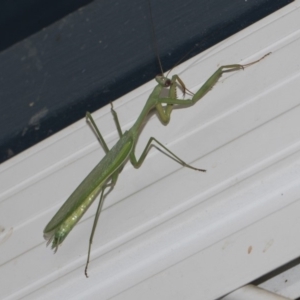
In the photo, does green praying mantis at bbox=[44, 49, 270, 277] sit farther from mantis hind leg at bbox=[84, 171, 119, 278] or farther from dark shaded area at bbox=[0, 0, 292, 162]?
dark shaded area at bbox=[0, 0, 292, 162]

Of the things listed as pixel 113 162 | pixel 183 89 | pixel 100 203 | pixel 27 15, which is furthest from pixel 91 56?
pixel 100 203

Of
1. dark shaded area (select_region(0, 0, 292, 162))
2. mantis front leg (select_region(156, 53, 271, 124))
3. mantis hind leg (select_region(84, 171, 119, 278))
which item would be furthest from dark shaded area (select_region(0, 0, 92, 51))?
mantis hind leg (select_region(84, 171, 119, 278))

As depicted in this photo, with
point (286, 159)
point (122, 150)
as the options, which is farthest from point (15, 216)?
point (286, 159)

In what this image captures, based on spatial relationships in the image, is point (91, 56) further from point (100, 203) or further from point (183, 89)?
point (100, 203)

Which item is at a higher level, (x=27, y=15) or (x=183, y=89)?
(x=27, y=15)

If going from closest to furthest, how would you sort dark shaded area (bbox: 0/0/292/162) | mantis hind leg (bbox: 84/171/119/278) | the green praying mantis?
1. mantis hind leg (bbox: 84/171/119/278)
2. the green praying mantis
3. dark shaded area (bbox: 0/0/292/162)

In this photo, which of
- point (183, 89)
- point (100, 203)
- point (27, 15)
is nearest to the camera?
point (100, 203)

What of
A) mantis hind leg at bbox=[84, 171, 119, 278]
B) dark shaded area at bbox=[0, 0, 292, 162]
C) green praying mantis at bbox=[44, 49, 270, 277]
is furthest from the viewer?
dark shaded area at bbox=[0, 0, 292, 162]

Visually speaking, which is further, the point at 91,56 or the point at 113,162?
the point at 91,56

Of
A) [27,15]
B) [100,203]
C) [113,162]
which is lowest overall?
[100,203]
